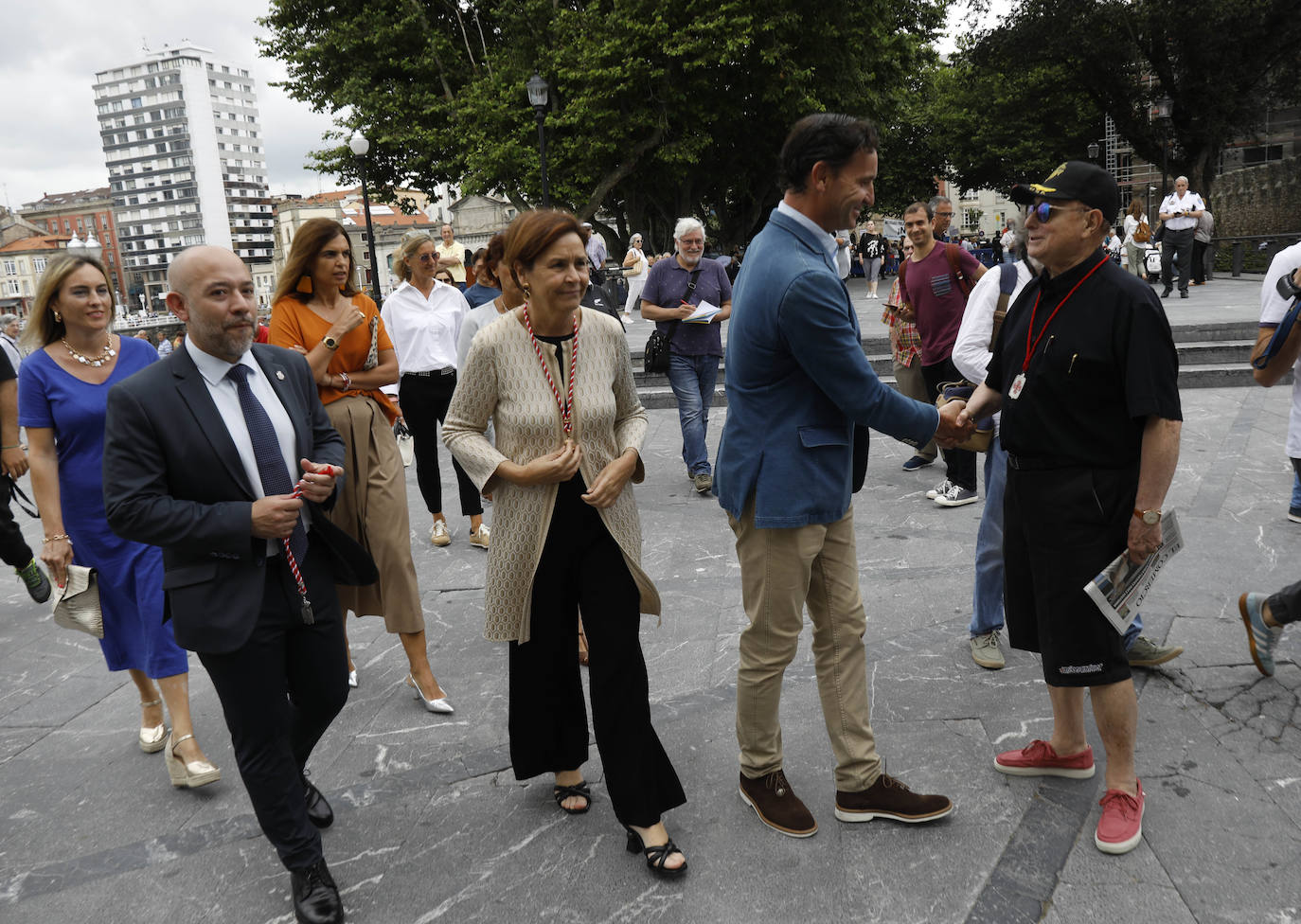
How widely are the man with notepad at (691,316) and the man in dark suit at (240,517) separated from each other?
4471 millimetres

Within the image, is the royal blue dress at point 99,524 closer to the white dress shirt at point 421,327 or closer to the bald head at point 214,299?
the bald head at point 214,299

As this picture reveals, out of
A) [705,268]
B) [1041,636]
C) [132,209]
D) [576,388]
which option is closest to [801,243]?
[576,388]

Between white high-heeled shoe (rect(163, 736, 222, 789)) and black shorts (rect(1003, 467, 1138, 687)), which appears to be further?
white high-heeled shoe (rect(163, 736, 222, 789))

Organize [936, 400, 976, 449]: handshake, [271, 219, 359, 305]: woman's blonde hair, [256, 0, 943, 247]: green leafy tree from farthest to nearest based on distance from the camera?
[256, 0, 943, 247]: green leafy tree, [271, 219, 359, 305]: woman's blonde hair, [936, 400, 976, 449]: handshake

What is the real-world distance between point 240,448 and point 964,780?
245 centimetres

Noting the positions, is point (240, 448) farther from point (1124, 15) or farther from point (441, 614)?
point (1124, 15)

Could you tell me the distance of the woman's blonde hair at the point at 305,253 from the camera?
142 inches

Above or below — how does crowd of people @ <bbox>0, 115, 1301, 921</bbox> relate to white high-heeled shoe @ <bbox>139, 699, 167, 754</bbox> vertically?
above

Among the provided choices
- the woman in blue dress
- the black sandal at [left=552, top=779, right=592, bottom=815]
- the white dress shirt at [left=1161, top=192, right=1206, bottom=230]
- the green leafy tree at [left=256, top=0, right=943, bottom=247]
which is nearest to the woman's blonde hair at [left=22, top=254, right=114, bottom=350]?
the woman in blue dress

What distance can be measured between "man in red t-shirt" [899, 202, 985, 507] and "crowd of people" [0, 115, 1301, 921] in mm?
2939

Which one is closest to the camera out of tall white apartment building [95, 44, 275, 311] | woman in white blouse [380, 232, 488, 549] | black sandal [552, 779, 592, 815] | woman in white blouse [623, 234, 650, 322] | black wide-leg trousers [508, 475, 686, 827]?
black wide-leg trousers [508, 475, 686, 827]

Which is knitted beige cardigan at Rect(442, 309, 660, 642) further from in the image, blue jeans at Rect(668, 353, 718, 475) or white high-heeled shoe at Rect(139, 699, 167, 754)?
blue jeans at Rect(668, 353, 718, 475)

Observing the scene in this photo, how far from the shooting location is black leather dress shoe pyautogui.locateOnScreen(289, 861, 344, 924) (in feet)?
8.27

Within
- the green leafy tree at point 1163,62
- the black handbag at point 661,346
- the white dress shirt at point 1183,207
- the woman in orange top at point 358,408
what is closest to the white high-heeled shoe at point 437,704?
the woman in orange top at point 358,408
